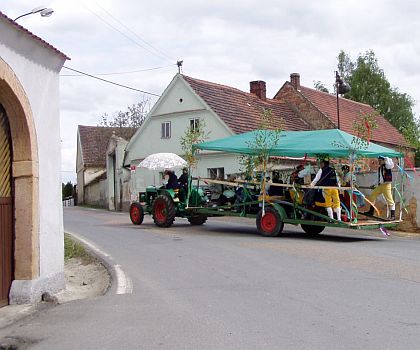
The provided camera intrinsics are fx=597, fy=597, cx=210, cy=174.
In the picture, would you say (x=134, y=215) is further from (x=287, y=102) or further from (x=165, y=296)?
(x=287, y=102)

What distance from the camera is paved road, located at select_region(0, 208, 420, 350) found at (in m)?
5.95

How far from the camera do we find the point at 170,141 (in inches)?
1294

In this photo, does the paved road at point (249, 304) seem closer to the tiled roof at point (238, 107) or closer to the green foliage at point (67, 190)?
the tiled roof at point (238, 107)

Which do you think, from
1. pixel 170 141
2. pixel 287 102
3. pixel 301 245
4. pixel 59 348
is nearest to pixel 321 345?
pixel 59 348

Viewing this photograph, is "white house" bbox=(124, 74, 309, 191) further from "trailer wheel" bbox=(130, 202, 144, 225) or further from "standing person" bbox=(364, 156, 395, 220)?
"standing person" bbox=(364, 156, 395, 220)

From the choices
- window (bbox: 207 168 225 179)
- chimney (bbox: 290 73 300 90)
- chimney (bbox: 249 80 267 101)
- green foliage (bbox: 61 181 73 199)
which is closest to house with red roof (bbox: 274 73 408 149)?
chimney (bbox: 290 73 300 90)

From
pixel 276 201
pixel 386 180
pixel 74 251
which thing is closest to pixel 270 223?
pixel 276 201

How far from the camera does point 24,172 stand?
7.98 meters

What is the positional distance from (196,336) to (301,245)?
7.79 m

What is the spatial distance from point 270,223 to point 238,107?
1721cm

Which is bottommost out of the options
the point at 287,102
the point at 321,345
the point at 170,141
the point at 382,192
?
the point at 321,345

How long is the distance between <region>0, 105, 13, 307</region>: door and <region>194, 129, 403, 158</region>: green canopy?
29.1 feet

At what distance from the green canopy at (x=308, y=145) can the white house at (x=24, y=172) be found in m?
8.44

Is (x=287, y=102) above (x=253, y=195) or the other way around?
above
